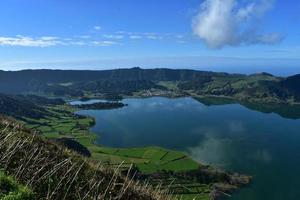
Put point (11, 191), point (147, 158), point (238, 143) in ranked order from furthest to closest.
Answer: point (238, 143) < point (147, 158) < point (11, 191)

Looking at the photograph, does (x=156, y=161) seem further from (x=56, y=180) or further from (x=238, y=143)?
(x=56, y=180)

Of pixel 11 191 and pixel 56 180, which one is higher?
pixel 11 191

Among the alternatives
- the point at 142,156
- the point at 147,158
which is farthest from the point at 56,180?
the point at 142,156

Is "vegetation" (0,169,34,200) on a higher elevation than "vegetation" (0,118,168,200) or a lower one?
higher

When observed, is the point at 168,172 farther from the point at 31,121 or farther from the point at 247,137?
the point at 31,121

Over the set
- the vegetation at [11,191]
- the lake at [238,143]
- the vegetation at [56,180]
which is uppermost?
the vegetation at [11,191]

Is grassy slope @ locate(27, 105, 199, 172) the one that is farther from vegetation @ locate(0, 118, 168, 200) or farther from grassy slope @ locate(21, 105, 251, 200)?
vegetation @ locate(0, 118, 168, 200)

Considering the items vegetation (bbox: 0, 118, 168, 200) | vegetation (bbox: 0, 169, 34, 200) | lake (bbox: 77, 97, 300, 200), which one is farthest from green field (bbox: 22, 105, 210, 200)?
vegetation (bbox: 0, 169, 34, 200)

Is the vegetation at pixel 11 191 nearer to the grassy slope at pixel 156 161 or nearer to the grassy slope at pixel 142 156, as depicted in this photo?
the grassy slope at pixel 156 161

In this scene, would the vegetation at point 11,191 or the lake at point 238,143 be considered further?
the lake at point 238,143

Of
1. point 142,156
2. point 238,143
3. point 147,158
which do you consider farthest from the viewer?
point 238,143

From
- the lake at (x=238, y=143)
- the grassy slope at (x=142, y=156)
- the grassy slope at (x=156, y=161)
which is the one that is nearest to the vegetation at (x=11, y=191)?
the grassy slope at (x=156, y=161)
